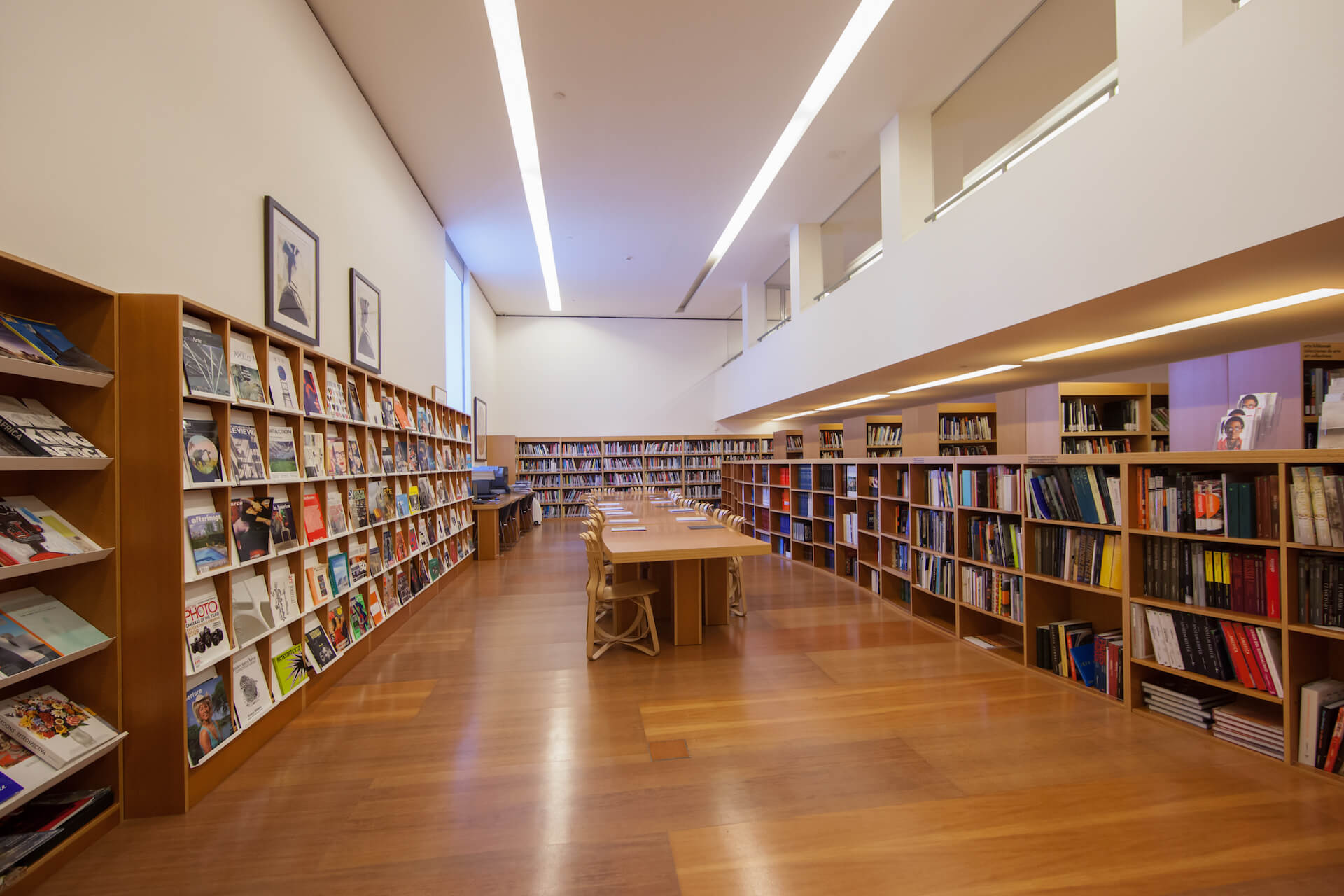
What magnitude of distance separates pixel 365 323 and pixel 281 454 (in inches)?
84.2

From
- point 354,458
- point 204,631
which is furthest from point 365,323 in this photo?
point 204,631

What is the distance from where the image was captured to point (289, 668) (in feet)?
9.50

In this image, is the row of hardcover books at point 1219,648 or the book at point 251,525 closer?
the row of hardcover books at point 1219,648

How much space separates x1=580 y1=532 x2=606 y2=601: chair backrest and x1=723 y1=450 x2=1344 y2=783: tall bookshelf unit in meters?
2.50

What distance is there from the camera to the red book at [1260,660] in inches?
94.0

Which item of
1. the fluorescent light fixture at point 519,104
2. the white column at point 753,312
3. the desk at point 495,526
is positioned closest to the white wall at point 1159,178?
the fluorescent light fixture at point 519,104

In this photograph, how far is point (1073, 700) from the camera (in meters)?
3.04

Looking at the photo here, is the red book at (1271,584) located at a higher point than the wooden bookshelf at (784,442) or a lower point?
lower

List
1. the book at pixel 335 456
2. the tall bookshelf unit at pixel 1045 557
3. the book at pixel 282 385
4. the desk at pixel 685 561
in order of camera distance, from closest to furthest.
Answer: the tall bookshelf unit at pixel 1045 557 → the book at pixel 282 385 → the book at pixel 335 456 → the desk at pixel 685 561

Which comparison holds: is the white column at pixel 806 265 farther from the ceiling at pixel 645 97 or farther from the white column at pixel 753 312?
the white column at pixel 753 312

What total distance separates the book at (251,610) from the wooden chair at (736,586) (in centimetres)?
295

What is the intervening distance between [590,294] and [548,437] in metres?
3.27

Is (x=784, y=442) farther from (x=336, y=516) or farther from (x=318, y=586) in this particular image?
(x=318, y=586)

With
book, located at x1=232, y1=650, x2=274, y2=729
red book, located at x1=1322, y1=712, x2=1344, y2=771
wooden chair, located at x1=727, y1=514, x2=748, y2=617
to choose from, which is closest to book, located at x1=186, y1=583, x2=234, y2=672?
book, located at x1=232, y1=650, x2=274, y2=729
